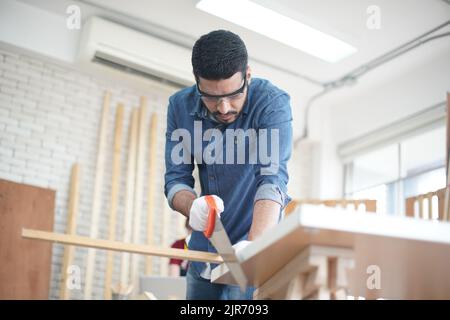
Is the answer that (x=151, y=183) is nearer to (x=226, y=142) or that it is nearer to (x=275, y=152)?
(x=226, y=142)

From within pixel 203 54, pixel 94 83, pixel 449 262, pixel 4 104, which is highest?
pixel 94 83

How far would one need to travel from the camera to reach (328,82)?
677cm

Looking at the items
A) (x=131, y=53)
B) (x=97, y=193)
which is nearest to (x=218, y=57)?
(x=131, y=53)

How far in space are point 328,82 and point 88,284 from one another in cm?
334

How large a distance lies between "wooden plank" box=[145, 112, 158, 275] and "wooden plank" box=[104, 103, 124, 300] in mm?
314

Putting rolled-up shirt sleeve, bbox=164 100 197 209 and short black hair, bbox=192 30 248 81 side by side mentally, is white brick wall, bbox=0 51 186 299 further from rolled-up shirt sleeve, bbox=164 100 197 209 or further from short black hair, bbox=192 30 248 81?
short black hair, bbox=192 30 248 81

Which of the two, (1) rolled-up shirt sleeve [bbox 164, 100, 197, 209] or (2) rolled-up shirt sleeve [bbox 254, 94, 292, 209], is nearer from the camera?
(2) rolled-up shirt sleeve [bbox 254, 94, 292, 209]

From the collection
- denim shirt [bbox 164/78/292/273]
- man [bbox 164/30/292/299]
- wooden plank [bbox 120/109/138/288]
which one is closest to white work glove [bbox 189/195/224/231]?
man [bbox 164/30/292/299]

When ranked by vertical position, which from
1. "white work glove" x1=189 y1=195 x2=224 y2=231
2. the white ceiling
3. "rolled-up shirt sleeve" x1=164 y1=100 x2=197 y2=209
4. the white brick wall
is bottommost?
"white work glove" x1=189 y1=195 x2=224 y2=231

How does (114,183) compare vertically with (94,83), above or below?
below

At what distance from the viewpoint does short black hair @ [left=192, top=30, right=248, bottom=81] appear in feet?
→ 6.16

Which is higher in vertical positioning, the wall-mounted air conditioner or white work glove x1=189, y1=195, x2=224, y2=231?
the wall-mounted air conditioner
